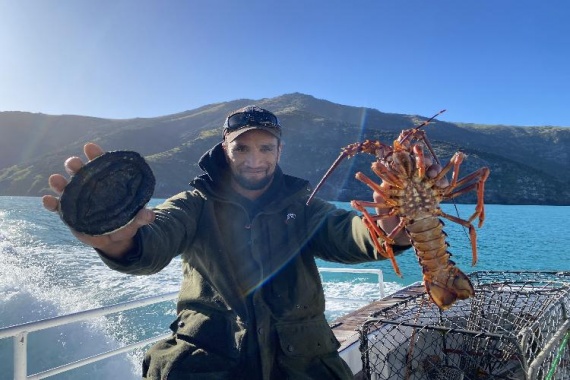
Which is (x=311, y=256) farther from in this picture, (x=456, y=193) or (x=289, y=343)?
(x=456, y=193)

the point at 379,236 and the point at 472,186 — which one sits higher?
the point at 472,186

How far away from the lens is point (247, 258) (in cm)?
270

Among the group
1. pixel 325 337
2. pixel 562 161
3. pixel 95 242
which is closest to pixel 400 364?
pixel 325 337

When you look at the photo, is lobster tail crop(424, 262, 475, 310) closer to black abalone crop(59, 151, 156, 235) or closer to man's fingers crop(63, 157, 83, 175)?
black abalone crop(59, 151, 156, 235)

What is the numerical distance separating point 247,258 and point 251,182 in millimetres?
514

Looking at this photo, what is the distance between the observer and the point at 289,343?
2.51m

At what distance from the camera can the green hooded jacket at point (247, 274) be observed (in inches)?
97.1

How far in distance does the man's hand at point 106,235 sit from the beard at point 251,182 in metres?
0.88

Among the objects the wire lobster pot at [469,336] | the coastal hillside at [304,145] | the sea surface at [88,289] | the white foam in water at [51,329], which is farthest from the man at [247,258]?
the coastal hillside at [304,145]

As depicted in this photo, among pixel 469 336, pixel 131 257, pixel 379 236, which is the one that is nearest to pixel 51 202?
pixel 131 257

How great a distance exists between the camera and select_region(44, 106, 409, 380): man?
8.08 ft

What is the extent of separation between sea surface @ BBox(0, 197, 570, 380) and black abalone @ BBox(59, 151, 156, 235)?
95.5 inches

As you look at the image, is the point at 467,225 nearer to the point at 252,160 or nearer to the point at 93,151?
the point at 252,160

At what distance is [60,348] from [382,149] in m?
10.1
